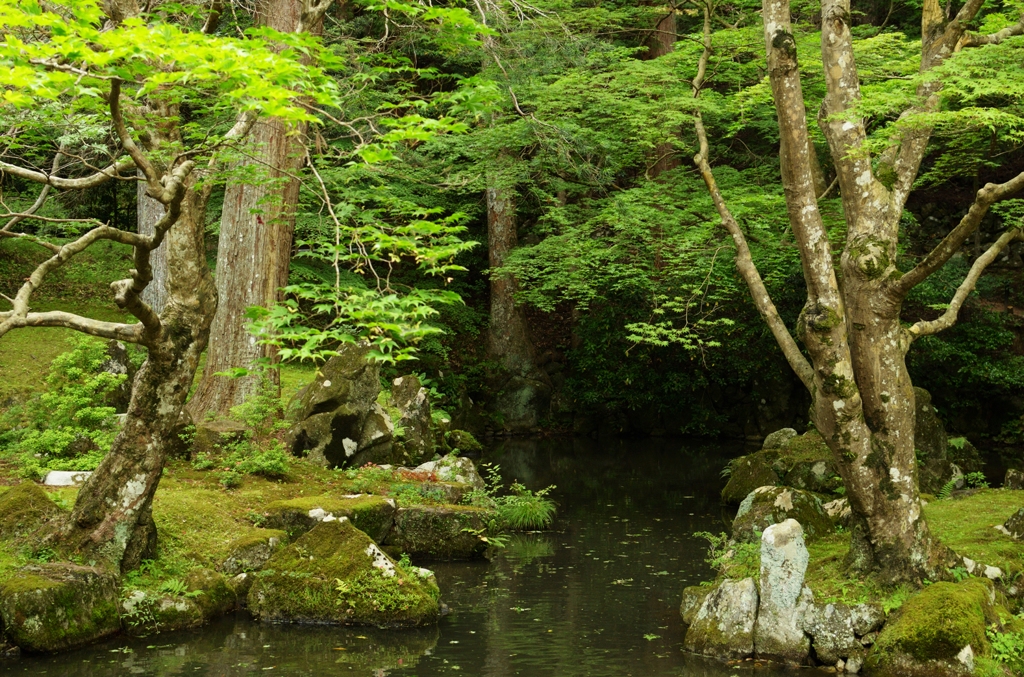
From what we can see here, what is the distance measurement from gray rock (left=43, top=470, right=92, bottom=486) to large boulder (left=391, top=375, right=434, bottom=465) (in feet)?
14.9

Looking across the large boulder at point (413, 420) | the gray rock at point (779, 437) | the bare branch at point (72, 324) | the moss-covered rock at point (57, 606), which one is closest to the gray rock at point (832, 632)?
the moss-covered rock at point (57, 606)

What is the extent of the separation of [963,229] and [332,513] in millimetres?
6519

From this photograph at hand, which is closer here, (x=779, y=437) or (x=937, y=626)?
(x=937, y=626)

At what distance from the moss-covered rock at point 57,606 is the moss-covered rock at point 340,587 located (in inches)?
50.7

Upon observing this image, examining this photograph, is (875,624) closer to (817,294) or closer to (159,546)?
(817,294)

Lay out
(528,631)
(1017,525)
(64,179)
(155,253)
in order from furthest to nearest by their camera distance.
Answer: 1. (155,253)
2. (1017,525)
3. (528,631)
4. (64,179)

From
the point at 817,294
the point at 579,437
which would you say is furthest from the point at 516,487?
the point at 579,437

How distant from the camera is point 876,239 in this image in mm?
6918

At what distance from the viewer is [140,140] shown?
269 inches

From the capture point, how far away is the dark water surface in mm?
6141

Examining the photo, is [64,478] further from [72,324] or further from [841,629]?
[841,629]

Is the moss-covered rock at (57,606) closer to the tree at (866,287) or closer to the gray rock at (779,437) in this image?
the tree at (866,287)

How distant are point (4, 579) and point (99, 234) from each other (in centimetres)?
292

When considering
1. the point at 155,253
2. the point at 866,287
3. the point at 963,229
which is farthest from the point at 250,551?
the point at 155,253
